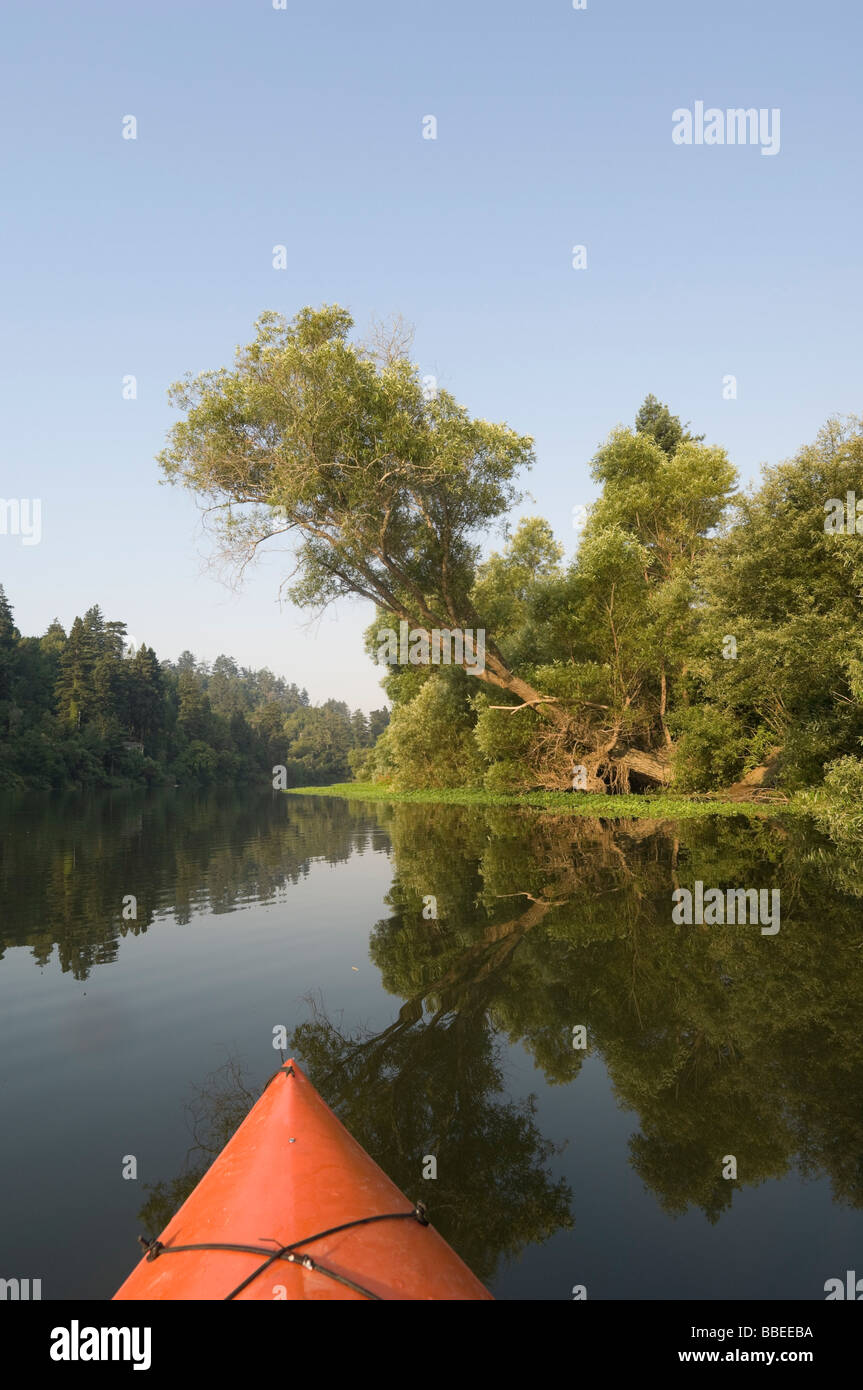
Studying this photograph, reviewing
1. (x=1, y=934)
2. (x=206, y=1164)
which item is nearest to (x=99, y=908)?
(x=1, y=934)

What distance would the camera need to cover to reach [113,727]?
254 ft

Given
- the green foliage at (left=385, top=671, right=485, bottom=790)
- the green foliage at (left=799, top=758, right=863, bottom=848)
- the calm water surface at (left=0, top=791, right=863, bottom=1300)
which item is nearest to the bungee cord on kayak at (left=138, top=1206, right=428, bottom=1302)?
the calm water surface at (left=0, top=791, right=863, bottom=1300)

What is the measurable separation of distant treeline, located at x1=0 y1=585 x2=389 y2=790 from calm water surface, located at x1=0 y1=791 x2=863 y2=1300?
191 ft

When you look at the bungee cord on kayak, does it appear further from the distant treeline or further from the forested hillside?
the distant treeline

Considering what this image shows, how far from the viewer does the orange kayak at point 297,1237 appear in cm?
260

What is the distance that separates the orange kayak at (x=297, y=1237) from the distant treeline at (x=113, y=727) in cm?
6428

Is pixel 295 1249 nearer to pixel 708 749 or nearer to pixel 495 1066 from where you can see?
pixel 495 1066

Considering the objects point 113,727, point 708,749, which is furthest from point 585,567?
point 113,727

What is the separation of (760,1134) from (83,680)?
8325 centimetres

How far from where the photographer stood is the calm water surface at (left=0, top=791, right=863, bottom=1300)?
3.70 meters

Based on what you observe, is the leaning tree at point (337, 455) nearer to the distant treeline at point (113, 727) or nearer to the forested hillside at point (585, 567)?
the forested hillside at point (585, 567)
